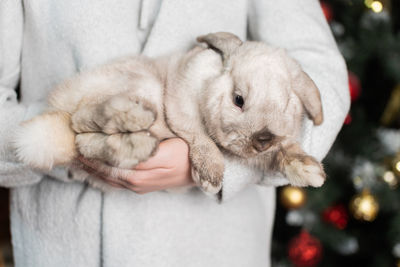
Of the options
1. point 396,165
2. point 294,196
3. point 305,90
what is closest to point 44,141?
point 305,90

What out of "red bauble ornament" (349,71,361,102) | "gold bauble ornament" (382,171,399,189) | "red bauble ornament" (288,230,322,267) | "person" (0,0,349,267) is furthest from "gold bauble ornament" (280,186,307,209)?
"person" (0,0,349,267)

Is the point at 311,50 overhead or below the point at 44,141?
overhead

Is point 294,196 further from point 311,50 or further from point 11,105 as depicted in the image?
point 11,105

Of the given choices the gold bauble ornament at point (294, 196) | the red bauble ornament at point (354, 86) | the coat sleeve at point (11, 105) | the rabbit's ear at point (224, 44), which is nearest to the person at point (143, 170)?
the coat sleeve at point (11, 105)

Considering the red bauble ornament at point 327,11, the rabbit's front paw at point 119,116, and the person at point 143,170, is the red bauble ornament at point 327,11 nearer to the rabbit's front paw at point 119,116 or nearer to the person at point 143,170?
the person at point 143,170

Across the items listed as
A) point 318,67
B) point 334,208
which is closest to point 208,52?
point 318,67

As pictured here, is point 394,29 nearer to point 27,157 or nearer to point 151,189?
point 151,189
